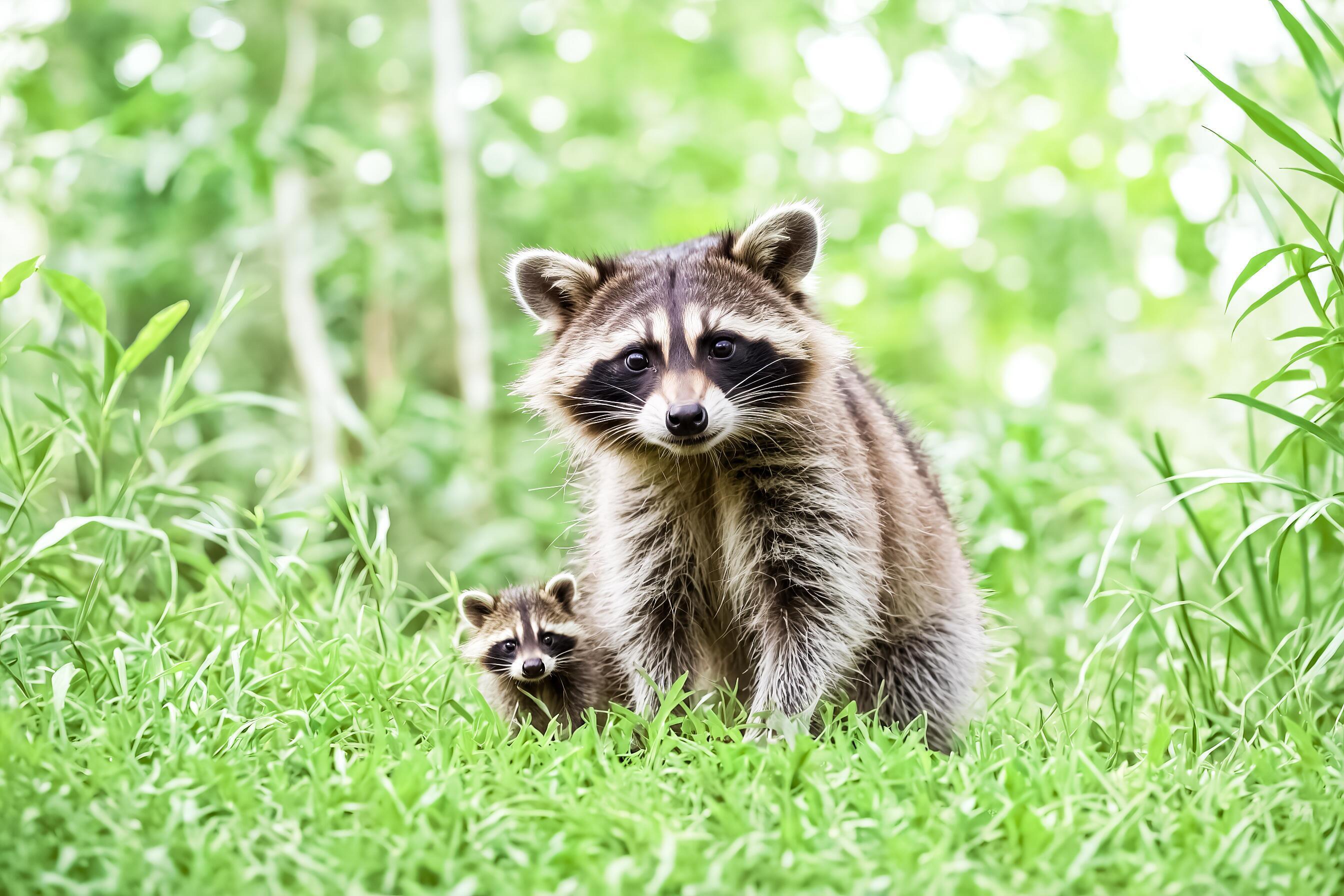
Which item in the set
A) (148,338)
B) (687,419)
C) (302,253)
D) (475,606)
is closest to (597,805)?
(687,419)

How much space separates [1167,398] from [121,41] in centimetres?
748

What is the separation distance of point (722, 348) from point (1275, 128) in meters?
1.54

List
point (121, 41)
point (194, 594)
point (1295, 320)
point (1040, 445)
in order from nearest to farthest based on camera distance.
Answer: point (194, 594) → point (1295, 320) → point (1040, 445) → point (121, 41)

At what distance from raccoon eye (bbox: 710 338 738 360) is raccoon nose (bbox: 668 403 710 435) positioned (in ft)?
1.03

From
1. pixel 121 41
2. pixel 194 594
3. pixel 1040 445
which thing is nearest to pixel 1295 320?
pixel 1040 445

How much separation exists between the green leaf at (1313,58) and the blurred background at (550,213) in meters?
1.48

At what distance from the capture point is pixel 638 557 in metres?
3.38

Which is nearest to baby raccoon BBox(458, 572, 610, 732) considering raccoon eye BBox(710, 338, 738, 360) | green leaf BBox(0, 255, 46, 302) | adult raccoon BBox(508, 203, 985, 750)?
adult raccoon BBox(508, 203, 985, 750)

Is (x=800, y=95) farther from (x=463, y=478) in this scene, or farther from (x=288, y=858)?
(x=288, y=858)

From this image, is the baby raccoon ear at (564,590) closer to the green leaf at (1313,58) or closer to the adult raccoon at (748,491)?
the adult raccoon at (748,491)

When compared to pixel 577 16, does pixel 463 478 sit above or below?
below

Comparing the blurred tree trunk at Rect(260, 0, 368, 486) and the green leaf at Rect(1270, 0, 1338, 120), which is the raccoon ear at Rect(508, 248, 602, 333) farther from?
the blurred tree trunk at Rect(260, 0, 368, 486)

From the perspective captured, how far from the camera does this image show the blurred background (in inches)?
217

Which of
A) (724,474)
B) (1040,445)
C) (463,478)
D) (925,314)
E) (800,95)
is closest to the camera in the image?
(724,474)
